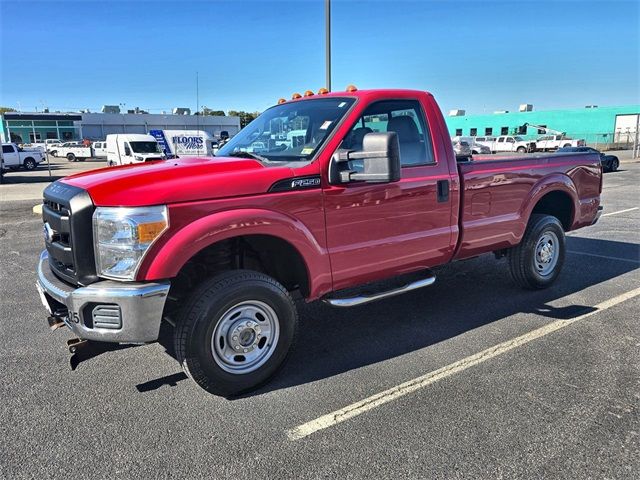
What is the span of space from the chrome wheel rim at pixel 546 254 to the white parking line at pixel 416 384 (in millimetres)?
837

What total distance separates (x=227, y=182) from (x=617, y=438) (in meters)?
A: 2.80

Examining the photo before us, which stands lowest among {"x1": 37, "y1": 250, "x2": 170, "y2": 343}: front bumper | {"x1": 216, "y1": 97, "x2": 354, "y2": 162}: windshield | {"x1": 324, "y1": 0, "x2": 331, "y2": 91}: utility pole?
{"x1": 37, "y1": 250, "x2": 170, "y2": 343}: front bumper

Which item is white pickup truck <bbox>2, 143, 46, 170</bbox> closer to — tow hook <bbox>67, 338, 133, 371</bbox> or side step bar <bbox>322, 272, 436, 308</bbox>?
tow hook <bbox>67, 338, 133, 371</bbox>

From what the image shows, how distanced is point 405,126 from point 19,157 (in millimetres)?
35404

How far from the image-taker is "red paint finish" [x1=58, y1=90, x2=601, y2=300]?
3117 millimetres

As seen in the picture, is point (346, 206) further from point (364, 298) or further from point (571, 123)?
point (571, 123)

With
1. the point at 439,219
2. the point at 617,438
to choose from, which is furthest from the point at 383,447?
the point at 439,219

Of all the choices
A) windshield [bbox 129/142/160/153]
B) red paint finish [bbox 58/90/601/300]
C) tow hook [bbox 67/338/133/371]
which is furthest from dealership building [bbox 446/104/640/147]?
tow hook [bbox 67/338/133/371]

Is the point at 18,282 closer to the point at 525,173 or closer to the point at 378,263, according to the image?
the point at 378,263

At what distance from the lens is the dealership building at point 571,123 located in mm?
50594

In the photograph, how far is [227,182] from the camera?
3295 millimetres

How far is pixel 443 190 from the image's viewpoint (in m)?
4.40

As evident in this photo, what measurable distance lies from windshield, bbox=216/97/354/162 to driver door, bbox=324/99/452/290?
0.75ft

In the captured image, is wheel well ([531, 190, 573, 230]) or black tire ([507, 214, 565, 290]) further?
wheel well ([531, 190, 573, 230])
